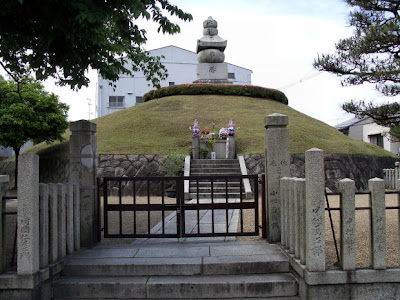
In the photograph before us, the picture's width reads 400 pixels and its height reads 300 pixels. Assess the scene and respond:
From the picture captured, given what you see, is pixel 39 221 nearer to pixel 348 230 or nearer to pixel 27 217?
pixel 27 217

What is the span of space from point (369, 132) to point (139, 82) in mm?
25113

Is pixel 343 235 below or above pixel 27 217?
below

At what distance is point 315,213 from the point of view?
428 cm

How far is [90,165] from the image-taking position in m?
6.01

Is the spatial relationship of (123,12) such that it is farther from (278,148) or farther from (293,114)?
(293,114)

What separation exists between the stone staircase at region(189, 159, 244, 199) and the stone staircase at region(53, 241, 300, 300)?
7.65 metres

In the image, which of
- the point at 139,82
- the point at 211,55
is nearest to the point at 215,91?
the point at 211,55

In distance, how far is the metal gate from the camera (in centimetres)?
614

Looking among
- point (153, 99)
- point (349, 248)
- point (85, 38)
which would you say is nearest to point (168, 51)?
point (153, 99)

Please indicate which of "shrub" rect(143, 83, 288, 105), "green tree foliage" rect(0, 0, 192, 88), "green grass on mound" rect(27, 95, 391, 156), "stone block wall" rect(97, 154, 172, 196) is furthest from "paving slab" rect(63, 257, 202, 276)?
"shrub" rect(143, 83, 288, 105)

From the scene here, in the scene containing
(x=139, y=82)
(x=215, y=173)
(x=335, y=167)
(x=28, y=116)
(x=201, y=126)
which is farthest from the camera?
(x=139, y=82)

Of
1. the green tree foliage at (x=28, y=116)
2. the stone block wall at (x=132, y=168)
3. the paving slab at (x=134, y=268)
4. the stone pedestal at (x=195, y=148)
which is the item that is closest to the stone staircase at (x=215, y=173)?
the stone pedestal at (x=195, y=148)

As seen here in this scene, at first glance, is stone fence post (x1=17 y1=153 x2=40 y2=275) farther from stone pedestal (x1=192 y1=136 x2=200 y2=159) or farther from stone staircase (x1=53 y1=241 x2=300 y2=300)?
stone pedestal (x1=192 y1=136 x2=200 y2=159)

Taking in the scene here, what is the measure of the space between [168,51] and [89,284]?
39955mm
